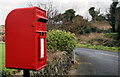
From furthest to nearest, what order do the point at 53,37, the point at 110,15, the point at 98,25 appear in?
the point at 98,25 → the point at 110,15 → the point at 53,37

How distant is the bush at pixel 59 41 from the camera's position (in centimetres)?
703

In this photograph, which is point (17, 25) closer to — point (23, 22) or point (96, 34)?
point (23, 22)

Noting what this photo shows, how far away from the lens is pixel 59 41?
7312 mm

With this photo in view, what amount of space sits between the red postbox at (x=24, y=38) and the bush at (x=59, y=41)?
16.5ft

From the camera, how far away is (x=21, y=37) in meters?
1.75

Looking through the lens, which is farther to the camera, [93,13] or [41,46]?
[93,13]

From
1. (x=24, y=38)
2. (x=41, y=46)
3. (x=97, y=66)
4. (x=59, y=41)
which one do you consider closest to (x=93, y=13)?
(x=97, y=66)

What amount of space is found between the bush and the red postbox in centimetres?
502

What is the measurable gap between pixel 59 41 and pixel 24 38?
5593 millimetres

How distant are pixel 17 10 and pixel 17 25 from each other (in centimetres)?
19

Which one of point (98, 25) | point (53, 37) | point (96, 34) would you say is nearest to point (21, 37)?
point (53, 37)

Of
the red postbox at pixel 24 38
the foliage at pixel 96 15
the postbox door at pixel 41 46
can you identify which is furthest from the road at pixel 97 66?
the foliage at pixel 96 15

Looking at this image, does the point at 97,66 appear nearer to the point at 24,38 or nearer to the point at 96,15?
the point at 24,38

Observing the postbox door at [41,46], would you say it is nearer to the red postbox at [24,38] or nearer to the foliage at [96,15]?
the red postbox at [24,38]
